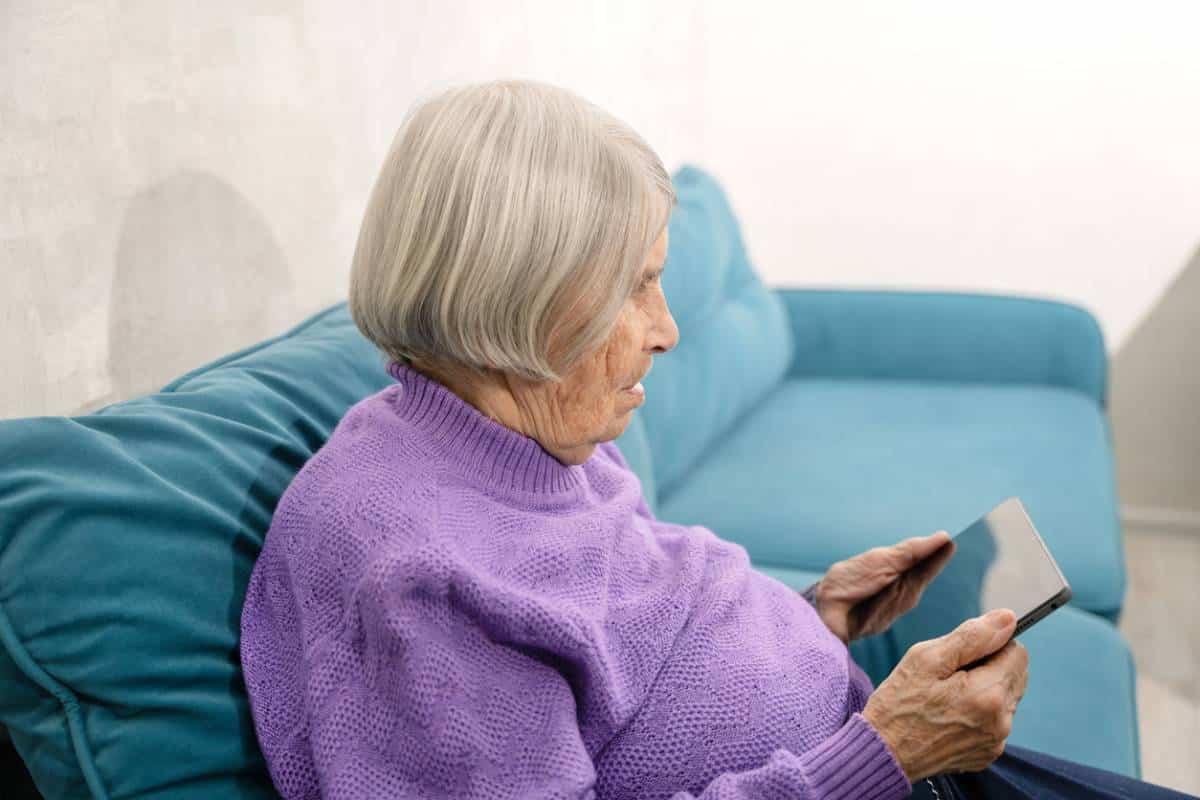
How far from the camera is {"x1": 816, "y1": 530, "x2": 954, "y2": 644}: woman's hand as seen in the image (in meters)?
1.26

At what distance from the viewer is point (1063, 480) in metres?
1.94

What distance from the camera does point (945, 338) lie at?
8.31 feet

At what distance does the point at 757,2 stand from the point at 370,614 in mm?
2600

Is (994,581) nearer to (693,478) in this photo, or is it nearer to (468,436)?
(468,436)

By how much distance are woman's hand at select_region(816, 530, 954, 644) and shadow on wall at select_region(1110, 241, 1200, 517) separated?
6.40 feet

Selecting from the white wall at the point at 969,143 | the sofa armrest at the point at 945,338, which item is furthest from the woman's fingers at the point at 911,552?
the white wall at the point at 969,143

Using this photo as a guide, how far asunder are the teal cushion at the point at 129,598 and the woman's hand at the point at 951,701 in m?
0.51

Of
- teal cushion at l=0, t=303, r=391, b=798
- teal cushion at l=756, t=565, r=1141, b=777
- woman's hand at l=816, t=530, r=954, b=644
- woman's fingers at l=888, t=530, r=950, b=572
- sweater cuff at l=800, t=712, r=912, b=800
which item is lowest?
teal cushion at l=756, t=565, r=1141, b=777

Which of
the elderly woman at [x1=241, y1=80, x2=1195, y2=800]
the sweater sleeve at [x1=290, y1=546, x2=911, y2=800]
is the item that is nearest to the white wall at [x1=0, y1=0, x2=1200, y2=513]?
the elderly woman at [x1=241, y1=80, x2=1195, y2=800]

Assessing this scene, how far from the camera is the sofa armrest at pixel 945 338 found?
2.47 metres

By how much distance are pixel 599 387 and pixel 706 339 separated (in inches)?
45.9

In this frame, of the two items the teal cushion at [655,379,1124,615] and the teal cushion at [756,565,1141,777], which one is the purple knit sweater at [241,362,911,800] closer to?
the teal cushion at [756,565,1141,777]

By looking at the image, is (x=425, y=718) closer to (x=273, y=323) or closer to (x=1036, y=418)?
(x=273, y=323)

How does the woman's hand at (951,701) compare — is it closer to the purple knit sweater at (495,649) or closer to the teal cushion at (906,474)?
the purple knit sweater at (495,649)
